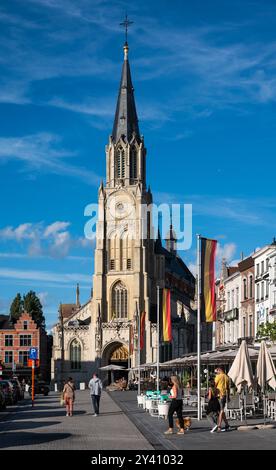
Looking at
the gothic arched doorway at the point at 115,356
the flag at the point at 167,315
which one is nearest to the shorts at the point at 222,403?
the flag at the point at 167,315

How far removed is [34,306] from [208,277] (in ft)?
351

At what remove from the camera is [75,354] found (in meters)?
112

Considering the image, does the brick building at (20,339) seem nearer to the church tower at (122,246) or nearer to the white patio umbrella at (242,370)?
the church tower at (122,246)

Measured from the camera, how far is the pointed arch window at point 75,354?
11114cm

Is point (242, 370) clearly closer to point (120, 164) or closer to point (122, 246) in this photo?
point (122, 246)

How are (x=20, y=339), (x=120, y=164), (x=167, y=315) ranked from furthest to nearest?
(x=20, y=339) → (x=120, y=164) → (x=167, y=315)

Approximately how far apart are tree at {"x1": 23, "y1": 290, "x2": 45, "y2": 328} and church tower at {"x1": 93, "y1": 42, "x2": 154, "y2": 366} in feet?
76.0

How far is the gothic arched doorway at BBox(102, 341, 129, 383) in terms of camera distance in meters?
110

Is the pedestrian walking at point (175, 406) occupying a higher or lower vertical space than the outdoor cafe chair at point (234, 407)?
higher

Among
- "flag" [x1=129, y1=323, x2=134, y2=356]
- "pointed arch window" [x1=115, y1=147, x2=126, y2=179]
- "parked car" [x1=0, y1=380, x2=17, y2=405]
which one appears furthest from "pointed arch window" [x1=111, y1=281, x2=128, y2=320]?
"parked car" [x1=0, y1=380, x2=17, y2=405]

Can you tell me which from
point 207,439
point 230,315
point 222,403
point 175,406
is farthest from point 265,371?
point 230,315

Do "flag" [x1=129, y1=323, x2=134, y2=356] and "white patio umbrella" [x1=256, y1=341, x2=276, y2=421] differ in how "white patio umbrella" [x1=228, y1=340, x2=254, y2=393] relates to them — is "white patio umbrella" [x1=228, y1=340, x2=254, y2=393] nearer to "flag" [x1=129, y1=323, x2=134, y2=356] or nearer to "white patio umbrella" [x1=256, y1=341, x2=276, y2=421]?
"white patio umbrella" [x1=256, y1=341, x2=276, y2=421]
